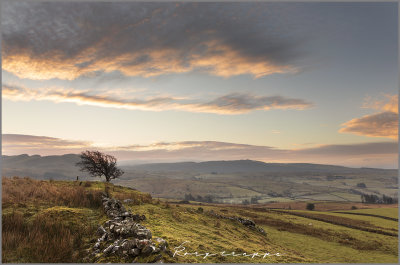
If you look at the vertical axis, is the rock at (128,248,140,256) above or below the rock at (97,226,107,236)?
above

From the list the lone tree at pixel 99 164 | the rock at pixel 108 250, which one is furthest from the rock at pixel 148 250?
the lone tree at pixel 99 164

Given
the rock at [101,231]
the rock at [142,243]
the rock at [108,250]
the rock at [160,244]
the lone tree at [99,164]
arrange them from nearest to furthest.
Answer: the rock at [142,243]
the rock at [160,244]
the rock at [108,250]
the rock at [101,231]
the lone tree at [99,164]

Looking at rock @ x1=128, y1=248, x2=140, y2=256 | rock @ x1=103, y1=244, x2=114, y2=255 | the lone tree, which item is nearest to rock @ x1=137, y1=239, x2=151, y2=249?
rock @ x1=128, y1=248, x2=140, y2=256

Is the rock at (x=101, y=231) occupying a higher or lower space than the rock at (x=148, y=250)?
lower

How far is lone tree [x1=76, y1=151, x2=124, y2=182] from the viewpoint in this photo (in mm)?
34500

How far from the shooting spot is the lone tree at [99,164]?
3450 centimetres

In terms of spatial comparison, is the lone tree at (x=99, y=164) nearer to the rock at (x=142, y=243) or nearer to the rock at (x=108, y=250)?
the rock at (x=108, y=250)

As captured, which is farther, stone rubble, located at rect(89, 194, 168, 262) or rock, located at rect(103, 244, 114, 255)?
rock, located at rect(103, 244, 114, 255)

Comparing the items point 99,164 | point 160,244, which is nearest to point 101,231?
point 160,244

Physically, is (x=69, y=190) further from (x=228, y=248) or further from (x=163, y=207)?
(x=228, y=248)

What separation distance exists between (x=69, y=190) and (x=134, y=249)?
12507 mm

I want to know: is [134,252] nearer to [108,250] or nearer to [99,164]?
[108,250]

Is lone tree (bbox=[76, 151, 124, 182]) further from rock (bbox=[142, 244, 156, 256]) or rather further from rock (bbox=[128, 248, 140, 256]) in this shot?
rock (bbox=[142, 244, 156, 256])

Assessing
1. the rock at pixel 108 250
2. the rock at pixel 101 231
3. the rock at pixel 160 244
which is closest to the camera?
the rock at pixel 160 244
